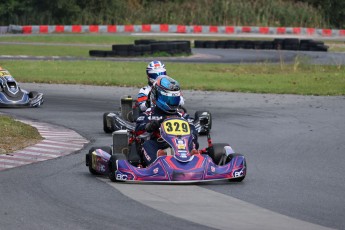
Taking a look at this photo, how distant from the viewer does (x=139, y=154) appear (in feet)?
35.7

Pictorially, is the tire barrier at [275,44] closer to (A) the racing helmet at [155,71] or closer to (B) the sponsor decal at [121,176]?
(A) the racing helmet at [155,71]

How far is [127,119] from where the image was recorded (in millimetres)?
15570

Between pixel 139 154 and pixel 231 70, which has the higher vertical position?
pixel 139 154

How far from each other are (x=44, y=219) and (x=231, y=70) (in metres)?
23.1

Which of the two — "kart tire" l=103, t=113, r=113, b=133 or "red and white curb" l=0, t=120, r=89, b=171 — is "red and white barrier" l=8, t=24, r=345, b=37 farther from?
"kart tire" l=103, t=113, r=113, b=133

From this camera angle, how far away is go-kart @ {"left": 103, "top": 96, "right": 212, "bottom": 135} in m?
14.7

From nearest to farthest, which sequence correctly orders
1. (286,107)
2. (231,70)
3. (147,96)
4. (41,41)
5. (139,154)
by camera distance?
(139,154) < (147,96) < (286,107) < (231,70) < (41,41)

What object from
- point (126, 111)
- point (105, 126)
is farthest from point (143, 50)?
point (105, 126)

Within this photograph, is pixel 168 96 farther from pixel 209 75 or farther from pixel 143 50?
pixel 143 50

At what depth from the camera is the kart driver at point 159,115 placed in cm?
1056

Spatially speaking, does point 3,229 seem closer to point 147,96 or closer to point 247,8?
point 147,96

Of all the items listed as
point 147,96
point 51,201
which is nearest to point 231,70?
point 147,96

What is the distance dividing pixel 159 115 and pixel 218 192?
160 centimetres

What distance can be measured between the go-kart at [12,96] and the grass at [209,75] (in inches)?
216
